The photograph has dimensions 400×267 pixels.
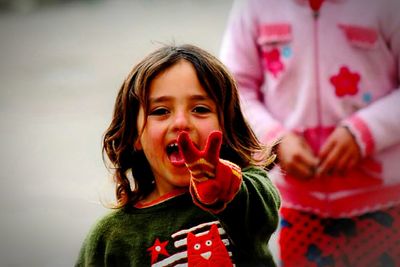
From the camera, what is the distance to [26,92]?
6016 millimetres

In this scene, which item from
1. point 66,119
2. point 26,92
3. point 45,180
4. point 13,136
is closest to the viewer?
point 45,180

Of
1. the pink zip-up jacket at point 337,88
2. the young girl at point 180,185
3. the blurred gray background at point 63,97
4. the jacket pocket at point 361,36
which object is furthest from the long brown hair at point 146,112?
the jacket pocket at point 361,36

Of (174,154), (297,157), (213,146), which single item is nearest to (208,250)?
(174,154)

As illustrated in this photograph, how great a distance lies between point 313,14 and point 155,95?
0.52 m

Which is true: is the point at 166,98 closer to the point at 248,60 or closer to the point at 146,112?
the point at 146,112

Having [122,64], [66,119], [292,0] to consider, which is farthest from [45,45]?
[292,0]

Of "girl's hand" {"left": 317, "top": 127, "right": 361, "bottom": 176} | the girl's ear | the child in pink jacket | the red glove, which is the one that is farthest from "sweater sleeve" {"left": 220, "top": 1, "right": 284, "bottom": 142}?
the red glove

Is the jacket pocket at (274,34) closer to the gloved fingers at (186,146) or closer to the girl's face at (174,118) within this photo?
the girl's face at (174,118)

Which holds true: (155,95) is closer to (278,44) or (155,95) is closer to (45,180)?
(278,44)

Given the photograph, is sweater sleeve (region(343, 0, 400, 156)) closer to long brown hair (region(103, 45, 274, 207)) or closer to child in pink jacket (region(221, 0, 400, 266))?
child in pink jacket (region(221, 0, 400, 266))

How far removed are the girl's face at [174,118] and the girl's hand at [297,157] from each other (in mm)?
365

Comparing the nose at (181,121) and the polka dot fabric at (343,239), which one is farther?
the polka dot fabric at (343,239)

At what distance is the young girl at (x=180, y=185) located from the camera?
136cm

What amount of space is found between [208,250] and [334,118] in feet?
1.83
